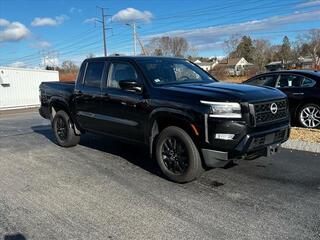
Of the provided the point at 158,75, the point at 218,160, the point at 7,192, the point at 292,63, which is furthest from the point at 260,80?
the point at 292,63

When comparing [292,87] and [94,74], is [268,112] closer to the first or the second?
[94,74]

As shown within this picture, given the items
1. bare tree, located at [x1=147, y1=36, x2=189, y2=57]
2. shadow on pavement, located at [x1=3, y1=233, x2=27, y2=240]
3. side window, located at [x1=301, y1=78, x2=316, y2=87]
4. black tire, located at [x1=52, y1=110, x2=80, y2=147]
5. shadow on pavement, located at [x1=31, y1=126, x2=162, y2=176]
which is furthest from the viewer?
bare tree, located at [x1=147, y1=36, x2=189, y2=57]

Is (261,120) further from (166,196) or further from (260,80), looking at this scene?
(260,80)

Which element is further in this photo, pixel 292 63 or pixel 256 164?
pixel 292 63

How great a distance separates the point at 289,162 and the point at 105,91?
3357mm

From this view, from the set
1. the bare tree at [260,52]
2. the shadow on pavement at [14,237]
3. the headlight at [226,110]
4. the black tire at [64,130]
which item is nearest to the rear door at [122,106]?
the headlight at [226,110]

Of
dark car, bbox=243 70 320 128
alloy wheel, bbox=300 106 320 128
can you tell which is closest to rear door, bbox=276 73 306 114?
dark car, bbox=243 70 320 128

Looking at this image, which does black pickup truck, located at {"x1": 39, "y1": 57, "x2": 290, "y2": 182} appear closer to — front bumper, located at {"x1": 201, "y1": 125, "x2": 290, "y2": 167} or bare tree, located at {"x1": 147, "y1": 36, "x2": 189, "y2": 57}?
front bumper, located at {"x1": 201, "y1": 125, "x2": 290, "y2": 167}

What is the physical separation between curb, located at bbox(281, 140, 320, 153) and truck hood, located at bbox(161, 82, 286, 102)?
2.23 m

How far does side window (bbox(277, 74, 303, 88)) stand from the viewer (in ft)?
34.6

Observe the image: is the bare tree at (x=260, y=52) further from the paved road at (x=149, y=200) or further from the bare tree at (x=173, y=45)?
the paved road at (x=149, y=200)

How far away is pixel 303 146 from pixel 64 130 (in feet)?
15.9

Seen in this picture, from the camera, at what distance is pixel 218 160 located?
18.0 ft

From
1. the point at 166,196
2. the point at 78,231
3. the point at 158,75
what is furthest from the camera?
the point at 158,75
